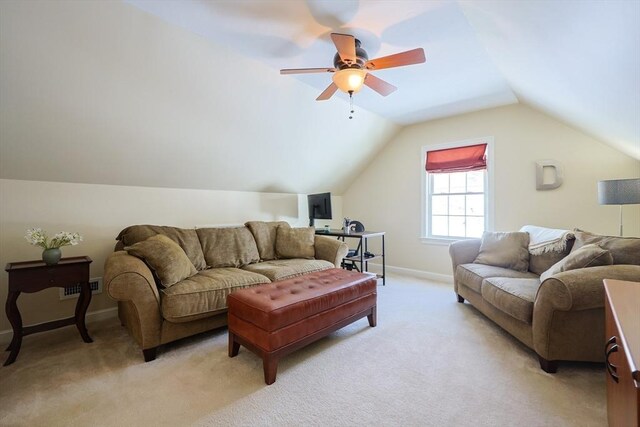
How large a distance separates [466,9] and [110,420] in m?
3.22

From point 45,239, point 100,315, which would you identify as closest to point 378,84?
point 45,239

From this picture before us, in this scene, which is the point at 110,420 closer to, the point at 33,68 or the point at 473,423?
the point at 473,423

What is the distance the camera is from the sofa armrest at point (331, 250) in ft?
11.7

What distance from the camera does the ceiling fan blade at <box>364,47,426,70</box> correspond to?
6.38ft

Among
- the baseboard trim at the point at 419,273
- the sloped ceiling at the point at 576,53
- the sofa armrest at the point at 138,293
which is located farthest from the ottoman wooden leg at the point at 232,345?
the baseboard trim at the point at 419,273

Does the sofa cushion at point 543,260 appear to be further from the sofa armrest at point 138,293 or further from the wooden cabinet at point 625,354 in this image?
the sofa armrest at point 138,293

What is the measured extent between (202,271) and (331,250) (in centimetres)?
150

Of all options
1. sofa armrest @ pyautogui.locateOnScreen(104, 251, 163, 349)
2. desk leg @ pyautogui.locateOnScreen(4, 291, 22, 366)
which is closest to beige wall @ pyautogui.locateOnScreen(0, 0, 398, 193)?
desk leg @ pyautogui.locateOnScreen(4, 291, 22, 366)

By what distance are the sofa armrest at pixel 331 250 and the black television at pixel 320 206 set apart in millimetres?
663

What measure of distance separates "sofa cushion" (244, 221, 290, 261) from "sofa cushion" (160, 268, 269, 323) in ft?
2.99

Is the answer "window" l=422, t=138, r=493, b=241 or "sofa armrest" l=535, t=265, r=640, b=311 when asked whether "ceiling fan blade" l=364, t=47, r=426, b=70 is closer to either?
"sofa armrest" l=535, t=265, r=640, b=311

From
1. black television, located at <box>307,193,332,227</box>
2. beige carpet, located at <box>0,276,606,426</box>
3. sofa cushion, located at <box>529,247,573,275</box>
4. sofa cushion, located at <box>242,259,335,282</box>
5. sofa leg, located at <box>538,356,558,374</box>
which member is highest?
black television, located at <box>307,193,332,227</box>

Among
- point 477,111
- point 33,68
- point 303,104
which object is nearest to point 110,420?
point 33,68

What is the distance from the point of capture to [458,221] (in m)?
4.32
